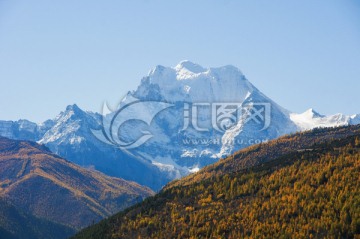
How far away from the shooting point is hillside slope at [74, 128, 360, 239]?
77750mm

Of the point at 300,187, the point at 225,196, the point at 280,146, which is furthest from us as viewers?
the point at 280,146

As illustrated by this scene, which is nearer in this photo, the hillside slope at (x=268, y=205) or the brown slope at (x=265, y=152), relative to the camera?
the hillside slope at (x=268, y=205)

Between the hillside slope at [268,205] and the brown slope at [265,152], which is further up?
the brown slope at [265,152]

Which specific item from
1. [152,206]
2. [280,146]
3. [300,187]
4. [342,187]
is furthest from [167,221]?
[280,146]

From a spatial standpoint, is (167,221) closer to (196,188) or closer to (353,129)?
(196,188)

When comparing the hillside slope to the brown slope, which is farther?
the brown slope

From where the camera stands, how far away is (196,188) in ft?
359

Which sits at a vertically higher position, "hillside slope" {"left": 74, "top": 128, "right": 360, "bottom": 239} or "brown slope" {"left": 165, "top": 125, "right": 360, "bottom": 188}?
"brown slope" {"left": 165, "top": 125, "right": 360, "bottom": 188}

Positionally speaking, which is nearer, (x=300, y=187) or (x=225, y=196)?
(x=300, y=187)

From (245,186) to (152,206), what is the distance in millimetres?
18941

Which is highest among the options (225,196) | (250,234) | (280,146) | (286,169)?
(280,146)

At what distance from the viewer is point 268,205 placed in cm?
8769

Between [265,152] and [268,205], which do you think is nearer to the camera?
[268,205]

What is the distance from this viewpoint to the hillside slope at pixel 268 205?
7775 cm
